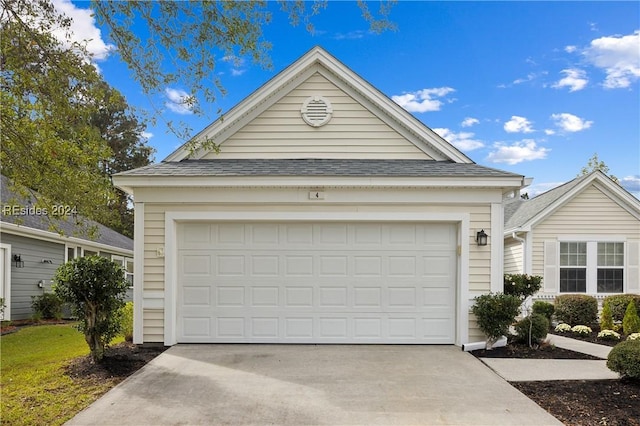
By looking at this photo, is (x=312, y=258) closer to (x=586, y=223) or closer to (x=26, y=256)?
(x=586, y=223)

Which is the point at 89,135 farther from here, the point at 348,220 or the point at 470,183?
the point at 470,183

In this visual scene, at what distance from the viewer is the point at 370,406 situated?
4957 millimetres

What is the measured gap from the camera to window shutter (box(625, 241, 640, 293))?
12828 millimetres

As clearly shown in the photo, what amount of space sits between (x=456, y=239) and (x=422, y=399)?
3.60 m

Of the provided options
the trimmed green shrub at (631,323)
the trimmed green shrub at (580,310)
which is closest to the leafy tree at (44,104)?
the trimmed green shrub at (631,323)

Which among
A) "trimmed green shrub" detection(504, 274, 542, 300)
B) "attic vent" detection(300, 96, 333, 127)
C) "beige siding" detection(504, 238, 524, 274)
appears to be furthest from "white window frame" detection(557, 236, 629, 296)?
"attic vent" detection(300, 96, 333, 127)

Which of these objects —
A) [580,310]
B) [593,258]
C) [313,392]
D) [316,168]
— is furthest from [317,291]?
[593,258]

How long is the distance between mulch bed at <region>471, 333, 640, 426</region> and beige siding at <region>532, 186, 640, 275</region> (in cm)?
780

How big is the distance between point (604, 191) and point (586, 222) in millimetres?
1086

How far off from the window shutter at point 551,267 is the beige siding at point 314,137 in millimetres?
6371

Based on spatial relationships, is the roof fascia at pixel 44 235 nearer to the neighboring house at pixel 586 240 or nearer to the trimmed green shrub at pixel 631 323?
the neighboring house at pixel 586 240

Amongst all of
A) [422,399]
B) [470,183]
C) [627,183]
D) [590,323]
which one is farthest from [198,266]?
[627,183]

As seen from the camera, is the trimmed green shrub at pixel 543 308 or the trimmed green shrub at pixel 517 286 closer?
the trimmed green shrub at pixel 517 286

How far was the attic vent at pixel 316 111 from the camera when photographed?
360 inches
